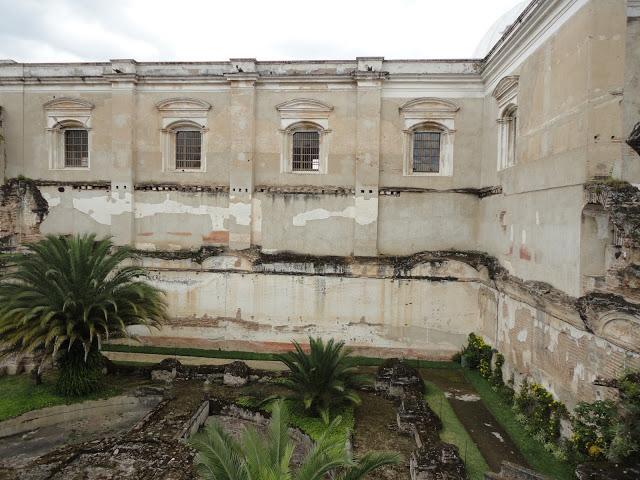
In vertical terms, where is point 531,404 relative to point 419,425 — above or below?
above

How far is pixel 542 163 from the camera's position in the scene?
8.98m

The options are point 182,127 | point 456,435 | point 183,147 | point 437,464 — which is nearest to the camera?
point 437,464

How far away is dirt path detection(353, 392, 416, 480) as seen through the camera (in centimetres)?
700

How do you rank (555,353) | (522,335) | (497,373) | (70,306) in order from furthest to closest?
1. (497,373)
2. (522,335)
3. (70,306)
4. (555,353)

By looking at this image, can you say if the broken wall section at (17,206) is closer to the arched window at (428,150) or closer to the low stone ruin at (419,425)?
the arched window at (428,150)

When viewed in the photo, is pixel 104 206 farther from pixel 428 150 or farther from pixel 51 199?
pixel 428 150

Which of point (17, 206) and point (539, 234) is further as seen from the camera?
point (17, 206)

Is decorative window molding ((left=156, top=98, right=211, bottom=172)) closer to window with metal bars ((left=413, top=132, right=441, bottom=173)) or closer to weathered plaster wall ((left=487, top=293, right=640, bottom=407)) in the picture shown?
window with metal bars ((left=413, top=132, right=441, bottom=173))

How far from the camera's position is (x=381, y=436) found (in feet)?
26.8

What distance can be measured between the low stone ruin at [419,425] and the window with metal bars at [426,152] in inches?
226

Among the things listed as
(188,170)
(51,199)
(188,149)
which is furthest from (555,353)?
(51,199)

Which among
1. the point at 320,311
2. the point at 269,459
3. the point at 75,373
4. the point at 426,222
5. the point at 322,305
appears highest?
the point at 426,222

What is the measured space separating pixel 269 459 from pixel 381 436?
3.65 metres

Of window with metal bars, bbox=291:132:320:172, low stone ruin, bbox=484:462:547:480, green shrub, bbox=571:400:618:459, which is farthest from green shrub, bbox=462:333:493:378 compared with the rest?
window with metal bars, bbox=291:132:320:172
